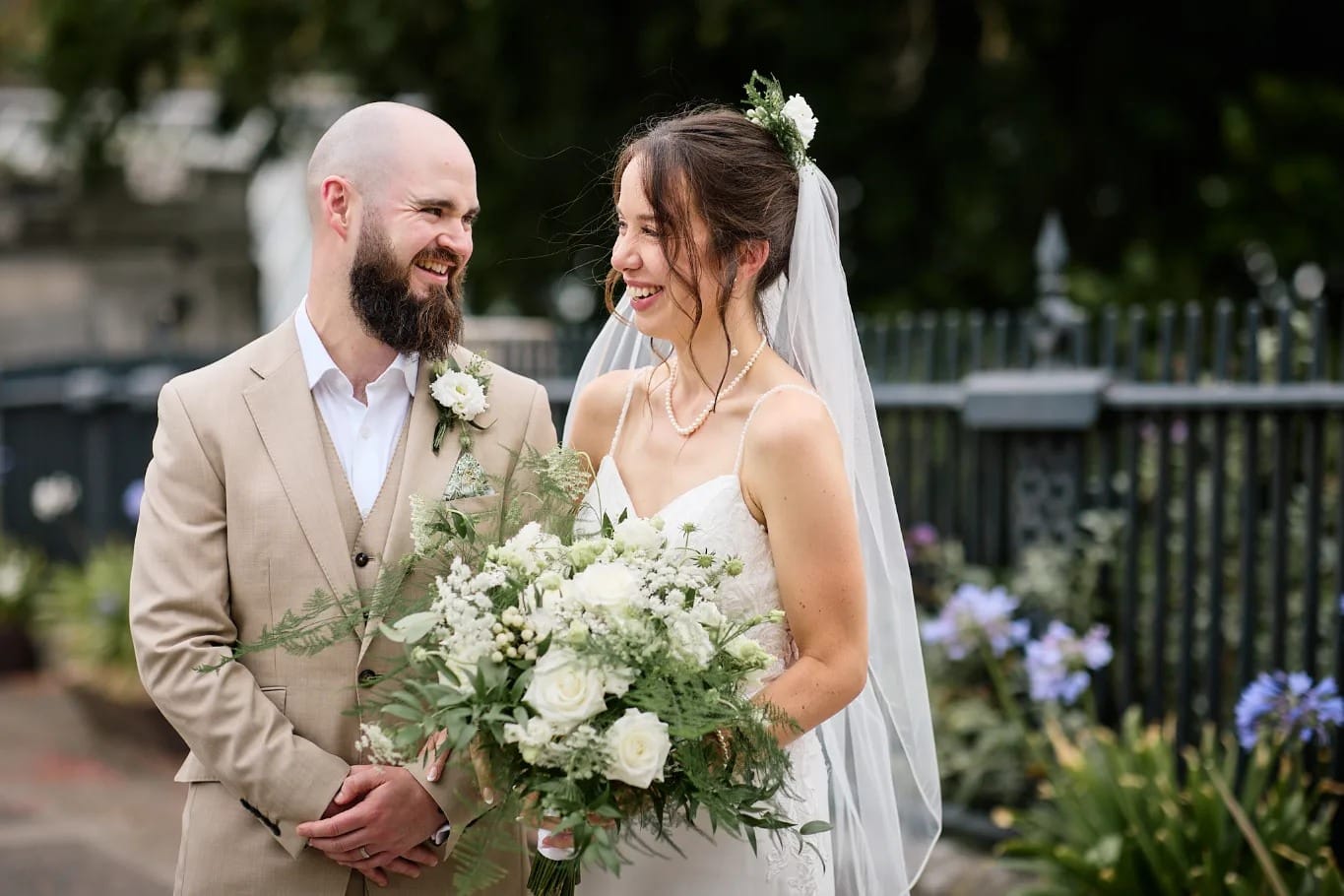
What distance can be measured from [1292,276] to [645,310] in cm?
574

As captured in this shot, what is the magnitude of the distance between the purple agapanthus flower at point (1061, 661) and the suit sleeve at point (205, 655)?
2809mm

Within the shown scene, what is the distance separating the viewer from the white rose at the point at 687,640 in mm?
2289

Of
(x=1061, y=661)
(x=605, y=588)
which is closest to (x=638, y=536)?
(x=605, y=588)

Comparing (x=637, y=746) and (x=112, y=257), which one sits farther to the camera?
(x=112, y=257)

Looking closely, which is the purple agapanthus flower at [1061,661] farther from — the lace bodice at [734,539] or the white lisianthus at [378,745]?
the white lisianthus at [378,745]

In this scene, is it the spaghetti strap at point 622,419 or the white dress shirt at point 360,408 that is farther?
the spaghetti strap at point 622,419

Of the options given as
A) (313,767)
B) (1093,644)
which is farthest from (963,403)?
(313,767)

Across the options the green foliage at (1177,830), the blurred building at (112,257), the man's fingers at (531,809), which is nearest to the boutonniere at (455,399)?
the man's fingers at (531,809)

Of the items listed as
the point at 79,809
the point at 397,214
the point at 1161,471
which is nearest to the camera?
the point at 397,214

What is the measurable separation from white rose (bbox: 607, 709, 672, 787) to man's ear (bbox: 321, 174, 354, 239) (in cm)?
111

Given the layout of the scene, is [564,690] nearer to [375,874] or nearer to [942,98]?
[375,874]

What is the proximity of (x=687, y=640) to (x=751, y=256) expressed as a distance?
33.2 inches

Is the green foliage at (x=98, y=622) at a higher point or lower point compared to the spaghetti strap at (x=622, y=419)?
lower

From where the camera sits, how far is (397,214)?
2625 millimetres
